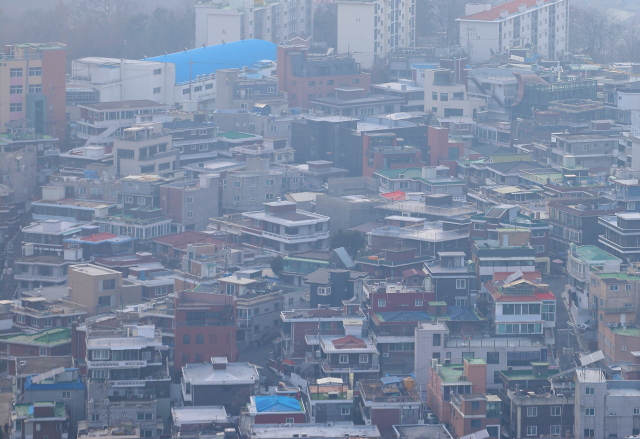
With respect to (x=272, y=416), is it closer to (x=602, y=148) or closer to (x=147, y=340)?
(x=147, y=340)

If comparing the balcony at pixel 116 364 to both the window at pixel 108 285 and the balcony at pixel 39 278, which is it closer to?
the window at pixel 108 285

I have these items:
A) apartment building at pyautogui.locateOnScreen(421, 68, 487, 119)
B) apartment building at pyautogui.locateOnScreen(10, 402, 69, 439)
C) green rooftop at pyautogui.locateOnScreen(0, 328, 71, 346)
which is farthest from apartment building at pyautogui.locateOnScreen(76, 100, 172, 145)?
apartment building at pyautogui.locateOnScreen(10, 402, 69, 439)

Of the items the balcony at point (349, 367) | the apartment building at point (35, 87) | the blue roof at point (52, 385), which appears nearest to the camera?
the blue roof at point (52, 385)

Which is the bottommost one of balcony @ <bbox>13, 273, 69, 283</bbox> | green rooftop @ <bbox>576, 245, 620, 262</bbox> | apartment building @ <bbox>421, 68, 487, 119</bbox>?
balcony @ <bbox>13, 273, 69, 283</bbox>

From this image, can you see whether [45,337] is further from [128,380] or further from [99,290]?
[128,380]

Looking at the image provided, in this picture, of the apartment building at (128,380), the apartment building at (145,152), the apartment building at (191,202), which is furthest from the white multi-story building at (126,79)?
the apartment building at (128,380)

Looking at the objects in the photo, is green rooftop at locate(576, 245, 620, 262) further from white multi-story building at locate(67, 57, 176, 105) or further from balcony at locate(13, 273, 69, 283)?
white multi-story building at locate(67, 57, 176, 105)

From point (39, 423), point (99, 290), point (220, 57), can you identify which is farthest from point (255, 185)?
point (220, 57)
